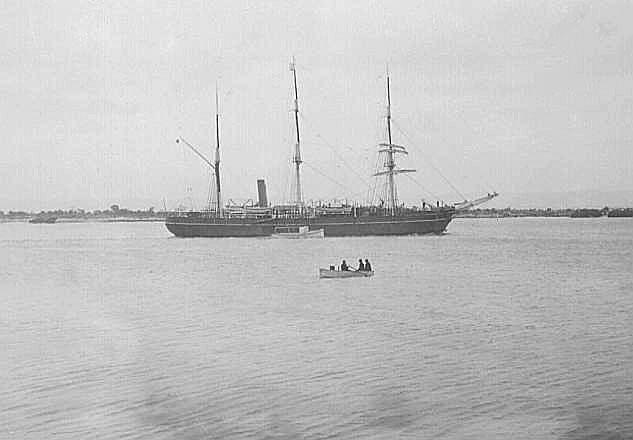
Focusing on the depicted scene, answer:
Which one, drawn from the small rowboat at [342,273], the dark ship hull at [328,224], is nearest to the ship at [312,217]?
the dark ship hull at [328,224]

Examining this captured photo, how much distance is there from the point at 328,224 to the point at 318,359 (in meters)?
62.9

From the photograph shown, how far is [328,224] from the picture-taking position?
79812 mm

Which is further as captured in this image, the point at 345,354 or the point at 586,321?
the point at 586,321

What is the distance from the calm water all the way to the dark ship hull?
4399cm

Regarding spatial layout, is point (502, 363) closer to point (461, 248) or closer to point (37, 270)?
point (37, 270)

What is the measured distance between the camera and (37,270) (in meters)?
43.0

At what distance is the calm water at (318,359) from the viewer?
480 inches

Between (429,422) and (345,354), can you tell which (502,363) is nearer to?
(345,354)

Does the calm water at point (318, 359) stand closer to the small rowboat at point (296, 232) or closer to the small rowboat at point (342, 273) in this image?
the small rowboat at point (342, 273)

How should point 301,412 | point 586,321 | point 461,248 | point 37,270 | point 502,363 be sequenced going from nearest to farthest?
1. point 301,412
2. point 502,363
3. point 586,321
4. point 37,270
5. point 461,248

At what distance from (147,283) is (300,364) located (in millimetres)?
19952

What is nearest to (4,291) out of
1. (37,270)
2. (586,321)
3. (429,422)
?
(37,270)

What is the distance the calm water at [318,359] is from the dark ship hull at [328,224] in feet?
144

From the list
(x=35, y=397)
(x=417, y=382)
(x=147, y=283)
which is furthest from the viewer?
(x=147, y=283)
